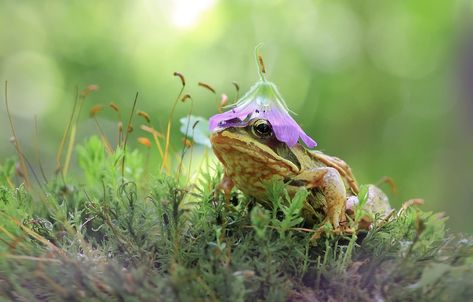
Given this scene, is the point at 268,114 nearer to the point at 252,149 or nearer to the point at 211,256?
the point at 252,149

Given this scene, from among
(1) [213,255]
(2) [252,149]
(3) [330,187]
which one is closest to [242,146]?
(2) [252,149]

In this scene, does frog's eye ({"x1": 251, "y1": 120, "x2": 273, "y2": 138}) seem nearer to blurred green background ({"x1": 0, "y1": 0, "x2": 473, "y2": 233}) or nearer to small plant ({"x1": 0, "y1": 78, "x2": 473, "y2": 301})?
small plant ({"x1": 0, "y1": 78, "x2": 473, "y2": 301})

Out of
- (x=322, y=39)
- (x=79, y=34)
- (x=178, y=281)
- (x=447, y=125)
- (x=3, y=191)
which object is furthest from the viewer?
(x=322, y=39)

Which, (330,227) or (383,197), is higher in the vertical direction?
(383,197)

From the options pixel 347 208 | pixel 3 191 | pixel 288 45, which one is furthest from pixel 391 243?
pixel 288 45

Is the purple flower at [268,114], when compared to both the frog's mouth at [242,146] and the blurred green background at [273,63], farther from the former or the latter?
the blurred green background at [273,63]

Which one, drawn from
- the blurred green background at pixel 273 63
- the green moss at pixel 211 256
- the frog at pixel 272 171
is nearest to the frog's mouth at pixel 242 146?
the frog at pixel 272 171

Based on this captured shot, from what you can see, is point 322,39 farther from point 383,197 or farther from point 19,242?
point 19,242
